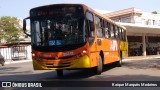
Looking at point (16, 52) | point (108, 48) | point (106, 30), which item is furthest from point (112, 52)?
point (16, 52)

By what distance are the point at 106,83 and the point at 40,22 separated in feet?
13.3

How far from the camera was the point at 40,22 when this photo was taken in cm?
1350

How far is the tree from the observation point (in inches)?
2135

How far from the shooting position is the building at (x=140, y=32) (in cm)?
4517

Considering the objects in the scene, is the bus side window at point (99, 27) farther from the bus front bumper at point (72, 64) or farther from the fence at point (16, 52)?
the fence at point (16, 52)

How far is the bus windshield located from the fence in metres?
34.9

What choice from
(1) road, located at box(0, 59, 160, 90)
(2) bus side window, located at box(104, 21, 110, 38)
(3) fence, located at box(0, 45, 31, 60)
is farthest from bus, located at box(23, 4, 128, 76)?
(3) fence, located at box(0, 45, 31, 60)

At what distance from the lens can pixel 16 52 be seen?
48812mm

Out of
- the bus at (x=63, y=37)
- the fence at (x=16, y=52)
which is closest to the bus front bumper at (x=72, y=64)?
the bus at (x=63, y=37)

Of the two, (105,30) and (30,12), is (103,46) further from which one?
(30,12)

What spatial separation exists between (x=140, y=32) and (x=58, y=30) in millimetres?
36639

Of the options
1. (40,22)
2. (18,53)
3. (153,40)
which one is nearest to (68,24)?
(40,22)

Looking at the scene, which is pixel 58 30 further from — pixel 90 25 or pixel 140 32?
pixel 140 32

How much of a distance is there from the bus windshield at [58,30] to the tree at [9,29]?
41.5 metres
